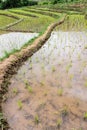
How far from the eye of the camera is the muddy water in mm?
4152

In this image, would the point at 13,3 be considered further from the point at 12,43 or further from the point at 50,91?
the point at 50,91

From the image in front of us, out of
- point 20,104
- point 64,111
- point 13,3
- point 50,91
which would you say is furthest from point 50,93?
point 13,3

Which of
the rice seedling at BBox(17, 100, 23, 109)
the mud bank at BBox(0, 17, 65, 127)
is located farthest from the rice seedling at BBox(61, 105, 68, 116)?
the mud bank at BBox(0, 17, 65, 127)

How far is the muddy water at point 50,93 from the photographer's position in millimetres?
4152

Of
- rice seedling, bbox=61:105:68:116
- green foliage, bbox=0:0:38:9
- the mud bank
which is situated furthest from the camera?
green foliage, bbox=0:0:38:9

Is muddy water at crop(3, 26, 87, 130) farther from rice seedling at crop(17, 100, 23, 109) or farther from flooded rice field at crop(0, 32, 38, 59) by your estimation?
flooded rice field at crop(0, 32, 38, 59)

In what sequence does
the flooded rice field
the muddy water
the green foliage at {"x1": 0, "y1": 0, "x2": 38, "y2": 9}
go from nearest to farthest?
the muddy water, the flooded rice field, the green foliage at {"x1": 0, "y1": 0, "x2": 38, "y2": 9}

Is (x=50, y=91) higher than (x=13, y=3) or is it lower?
higher

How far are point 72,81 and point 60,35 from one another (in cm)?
500

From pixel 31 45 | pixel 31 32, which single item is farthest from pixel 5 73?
pixel 31 32

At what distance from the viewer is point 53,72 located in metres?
6.32

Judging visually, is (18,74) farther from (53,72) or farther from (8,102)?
(8,102)

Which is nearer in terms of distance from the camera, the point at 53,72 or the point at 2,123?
the point at 2,123

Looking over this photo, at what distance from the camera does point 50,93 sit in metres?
5.14
